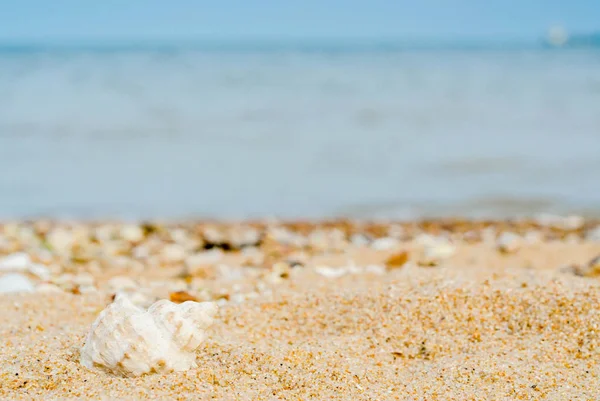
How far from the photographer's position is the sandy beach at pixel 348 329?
72.9 inches

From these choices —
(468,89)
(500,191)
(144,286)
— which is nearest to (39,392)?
(144,286)

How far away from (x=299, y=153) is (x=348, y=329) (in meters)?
6.61

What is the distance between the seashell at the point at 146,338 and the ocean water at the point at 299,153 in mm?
4747

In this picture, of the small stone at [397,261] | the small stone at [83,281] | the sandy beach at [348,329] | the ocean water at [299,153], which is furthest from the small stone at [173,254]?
the ocean water at [299,153]

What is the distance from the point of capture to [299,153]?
8.91 m

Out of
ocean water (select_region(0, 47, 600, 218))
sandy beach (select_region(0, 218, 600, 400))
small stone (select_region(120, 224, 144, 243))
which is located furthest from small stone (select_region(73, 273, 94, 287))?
ocean water (select_region(0, 47, 600, 218))

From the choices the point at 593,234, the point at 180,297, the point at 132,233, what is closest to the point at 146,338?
the point at 180,297

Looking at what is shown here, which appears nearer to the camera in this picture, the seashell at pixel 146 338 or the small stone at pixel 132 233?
the seashell at pixel 146 338

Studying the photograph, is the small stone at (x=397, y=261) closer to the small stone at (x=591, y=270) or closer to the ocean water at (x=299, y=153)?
the small stone at (x=591, y=270)

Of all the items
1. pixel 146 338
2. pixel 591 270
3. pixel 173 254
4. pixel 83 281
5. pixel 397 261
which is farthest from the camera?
pixel 173 254

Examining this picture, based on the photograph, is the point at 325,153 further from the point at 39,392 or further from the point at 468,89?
the point at 468,89

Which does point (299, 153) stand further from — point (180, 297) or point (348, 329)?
point (348, 329)

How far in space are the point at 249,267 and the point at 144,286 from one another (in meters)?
0.74

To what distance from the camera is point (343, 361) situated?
2.06m
